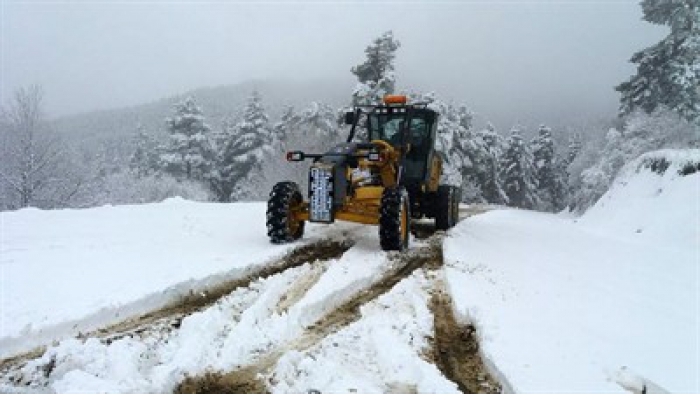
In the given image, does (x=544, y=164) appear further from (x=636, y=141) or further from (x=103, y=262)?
(x=103, y=262)

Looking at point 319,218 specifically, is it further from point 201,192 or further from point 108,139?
point 108,139

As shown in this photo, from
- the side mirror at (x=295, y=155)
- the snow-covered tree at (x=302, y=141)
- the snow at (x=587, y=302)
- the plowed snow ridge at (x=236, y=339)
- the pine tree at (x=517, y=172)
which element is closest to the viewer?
the plowed snow ridge at (x=236, y=339)

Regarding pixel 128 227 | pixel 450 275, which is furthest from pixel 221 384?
pixel 128 227

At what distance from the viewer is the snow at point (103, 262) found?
4902 millimetres

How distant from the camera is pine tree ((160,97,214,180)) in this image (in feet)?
151

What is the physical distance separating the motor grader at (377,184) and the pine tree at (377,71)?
61.5ft

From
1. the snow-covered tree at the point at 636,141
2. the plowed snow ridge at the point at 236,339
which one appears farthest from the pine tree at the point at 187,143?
the plowed snow ridge at the point at 236,339

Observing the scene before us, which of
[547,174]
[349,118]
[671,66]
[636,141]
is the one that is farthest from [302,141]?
[547,174]

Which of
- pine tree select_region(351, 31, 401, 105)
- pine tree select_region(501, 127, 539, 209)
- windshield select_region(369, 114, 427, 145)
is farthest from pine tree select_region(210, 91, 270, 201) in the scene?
windshield select_region(369, 114, 427, 145)

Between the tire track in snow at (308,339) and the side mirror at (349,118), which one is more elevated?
the side mirror at (349,118)

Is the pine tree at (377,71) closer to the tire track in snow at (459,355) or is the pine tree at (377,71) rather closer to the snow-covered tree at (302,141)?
the snow-covered tree at (302,141)

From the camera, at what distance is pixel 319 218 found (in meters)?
9.43

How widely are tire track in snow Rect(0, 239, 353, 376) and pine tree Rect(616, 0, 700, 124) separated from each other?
20.2 metres

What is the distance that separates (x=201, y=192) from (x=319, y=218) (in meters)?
35.4
